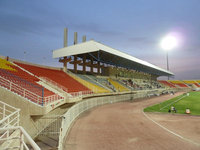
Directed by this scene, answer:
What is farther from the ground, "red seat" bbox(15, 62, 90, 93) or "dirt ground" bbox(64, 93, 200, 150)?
"red seat" bbox(15, 62, 90, 93)

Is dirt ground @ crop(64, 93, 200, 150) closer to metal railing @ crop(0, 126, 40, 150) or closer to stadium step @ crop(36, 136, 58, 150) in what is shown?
stadium step @ crop(36, 136, 58, 150)

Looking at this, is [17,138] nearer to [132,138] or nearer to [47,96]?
[132,138]

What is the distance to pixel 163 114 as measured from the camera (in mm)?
16812

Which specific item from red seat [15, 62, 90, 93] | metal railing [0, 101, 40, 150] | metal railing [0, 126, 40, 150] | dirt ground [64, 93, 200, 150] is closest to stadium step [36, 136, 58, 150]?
dirt ground [64, 93, 200, 150]

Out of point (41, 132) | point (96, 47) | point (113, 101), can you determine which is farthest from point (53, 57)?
point (41, 132)

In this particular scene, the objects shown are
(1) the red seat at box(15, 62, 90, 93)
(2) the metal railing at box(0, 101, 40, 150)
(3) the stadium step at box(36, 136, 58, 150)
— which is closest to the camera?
(2) the metal railing at box(0, 101, 40, 150)

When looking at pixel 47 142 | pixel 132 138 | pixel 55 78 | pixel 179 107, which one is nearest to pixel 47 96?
pixel 47 142

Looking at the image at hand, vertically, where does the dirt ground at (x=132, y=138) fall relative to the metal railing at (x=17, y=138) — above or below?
below

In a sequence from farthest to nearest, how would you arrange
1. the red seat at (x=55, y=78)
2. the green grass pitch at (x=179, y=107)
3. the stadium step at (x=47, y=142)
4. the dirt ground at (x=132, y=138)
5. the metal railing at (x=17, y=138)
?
1. the red seat at (x=55, y=78)
2. the green grass pitch at (x=179, y=107)
3. the stadium step at (x=47, y=142)
4. the dirt ground at (x=132, y=138)
5. the metal railing at (x=17, y=138)

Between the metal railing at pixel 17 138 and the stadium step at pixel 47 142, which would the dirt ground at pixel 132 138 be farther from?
the metal railing at pixel 17 138

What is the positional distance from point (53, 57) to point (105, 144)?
3182 centimetres

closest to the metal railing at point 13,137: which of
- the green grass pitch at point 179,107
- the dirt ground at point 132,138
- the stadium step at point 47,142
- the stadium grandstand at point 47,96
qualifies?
the stadium grandstand at point 47,96

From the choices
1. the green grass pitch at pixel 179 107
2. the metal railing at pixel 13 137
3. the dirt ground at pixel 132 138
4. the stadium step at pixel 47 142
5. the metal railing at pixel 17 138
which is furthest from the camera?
the green grass pitch at pixel 179 107

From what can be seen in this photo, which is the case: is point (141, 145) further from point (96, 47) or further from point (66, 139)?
point (96, 47)
